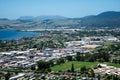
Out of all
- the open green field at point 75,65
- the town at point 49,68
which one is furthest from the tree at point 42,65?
the open green field at point 75,65

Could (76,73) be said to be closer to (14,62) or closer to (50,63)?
(50,63)

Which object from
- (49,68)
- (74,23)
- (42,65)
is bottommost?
(49,68)

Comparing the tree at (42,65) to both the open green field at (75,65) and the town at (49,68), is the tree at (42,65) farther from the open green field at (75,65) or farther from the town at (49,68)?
the open green field at (75,65)

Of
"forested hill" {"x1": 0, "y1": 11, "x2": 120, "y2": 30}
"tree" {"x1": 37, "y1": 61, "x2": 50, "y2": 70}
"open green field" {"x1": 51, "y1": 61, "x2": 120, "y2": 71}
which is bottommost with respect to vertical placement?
"open green field" {"x1": 51, "y1": 61, "x2": 120, "y2": 71}

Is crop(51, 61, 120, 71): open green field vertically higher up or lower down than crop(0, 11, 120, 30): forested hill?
lower down

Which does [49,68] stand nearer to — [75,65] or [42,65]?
[42,65]

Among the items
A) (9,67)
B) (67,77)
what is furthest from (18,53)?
(67,77)

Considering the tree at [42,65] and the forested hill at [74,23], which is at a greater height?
the forested hill at [74,23]

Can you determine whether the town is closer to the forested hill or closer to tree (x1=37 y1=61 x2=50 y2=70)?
tree (x1=37 y1=61 x2=50 y2=70)

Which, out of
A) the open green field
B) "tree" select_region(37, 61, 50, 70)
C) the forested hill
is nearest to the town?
"tree" select_region(37, 61, 50, 70)

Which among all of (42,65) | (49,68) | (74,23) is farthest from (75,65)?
(74,23)

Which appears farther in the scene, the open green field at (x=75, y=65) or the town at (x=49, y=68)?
the open green field at (x=75, y=65)

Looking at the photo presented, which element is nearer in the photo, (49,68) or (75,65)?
(49,68)
